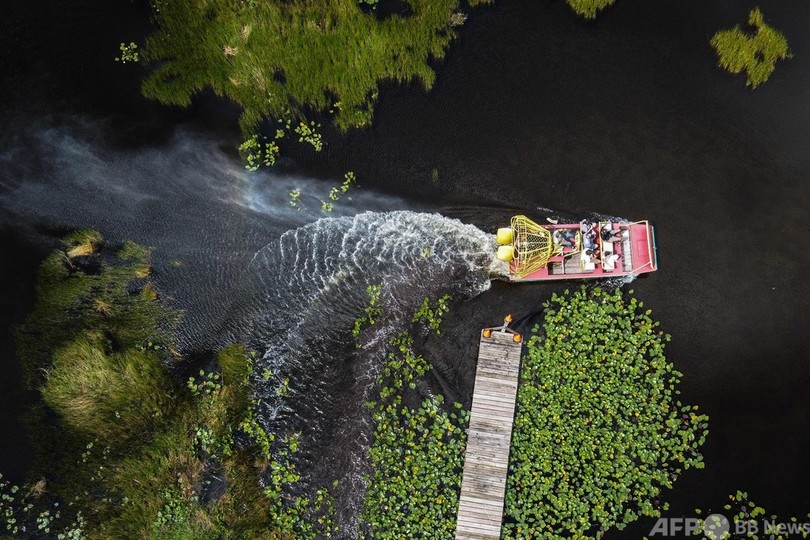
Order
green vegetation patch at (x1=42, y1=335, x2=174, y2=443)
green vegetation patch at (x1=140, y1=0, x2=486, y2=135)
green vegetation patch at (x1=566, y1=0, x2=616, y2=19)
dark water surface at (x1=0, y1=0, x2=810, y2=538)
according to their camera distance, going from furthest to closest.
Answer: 1. green vegetation patch at (x1=566, y1=0, x2=616, y2=19)
2. dark water surface at (x1=0, y1=0, x2=810, y2=538)
3. green vegetation patch at (x1=140, y1=0, x2=486, y2=135)
4. green vegetation patch at (x1=42, y1=335, x2=174, y2=443)

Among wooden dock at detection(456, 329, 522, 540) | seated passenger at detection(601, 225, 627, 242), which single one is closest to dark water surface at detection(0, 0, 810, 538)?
wooden dock at detection(456, 329, 522, 540)

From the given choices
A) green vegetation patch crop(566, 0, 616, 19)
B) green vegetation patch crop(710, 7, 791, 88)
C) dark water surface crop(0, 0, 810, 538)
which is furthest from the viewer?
green vegetation patch crop(566, 0, 616, 19)

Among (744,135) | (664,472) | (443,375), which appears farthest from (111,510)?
(744,135)

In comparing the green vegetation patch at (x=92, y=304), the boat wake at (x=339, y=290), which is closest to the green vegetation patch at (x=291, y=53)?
the boat wake at (x=339, y=290)

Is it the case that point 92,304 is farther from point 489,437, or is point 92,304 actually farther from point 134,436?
point 489,437

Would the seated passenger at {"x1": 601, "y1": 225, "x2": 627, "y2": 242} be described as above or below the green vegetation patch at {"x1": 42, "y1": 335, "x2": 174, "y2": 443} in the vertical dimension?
above

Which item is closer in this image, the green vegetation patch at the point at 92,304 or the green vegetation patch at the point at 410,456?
the green vegetation patch at the point at 410,456

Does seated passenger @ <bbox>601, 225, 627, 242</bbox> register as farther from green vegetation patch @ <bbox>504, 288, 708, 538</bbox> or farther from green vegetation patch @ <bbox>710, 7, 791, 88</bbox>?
green vegetation patch @ <bbox>710, 7, 791, 88</bbox>

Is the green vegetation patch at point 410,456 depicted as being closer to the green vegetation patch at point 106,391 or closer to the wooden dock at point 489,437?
the wooden dock at point 489,437
